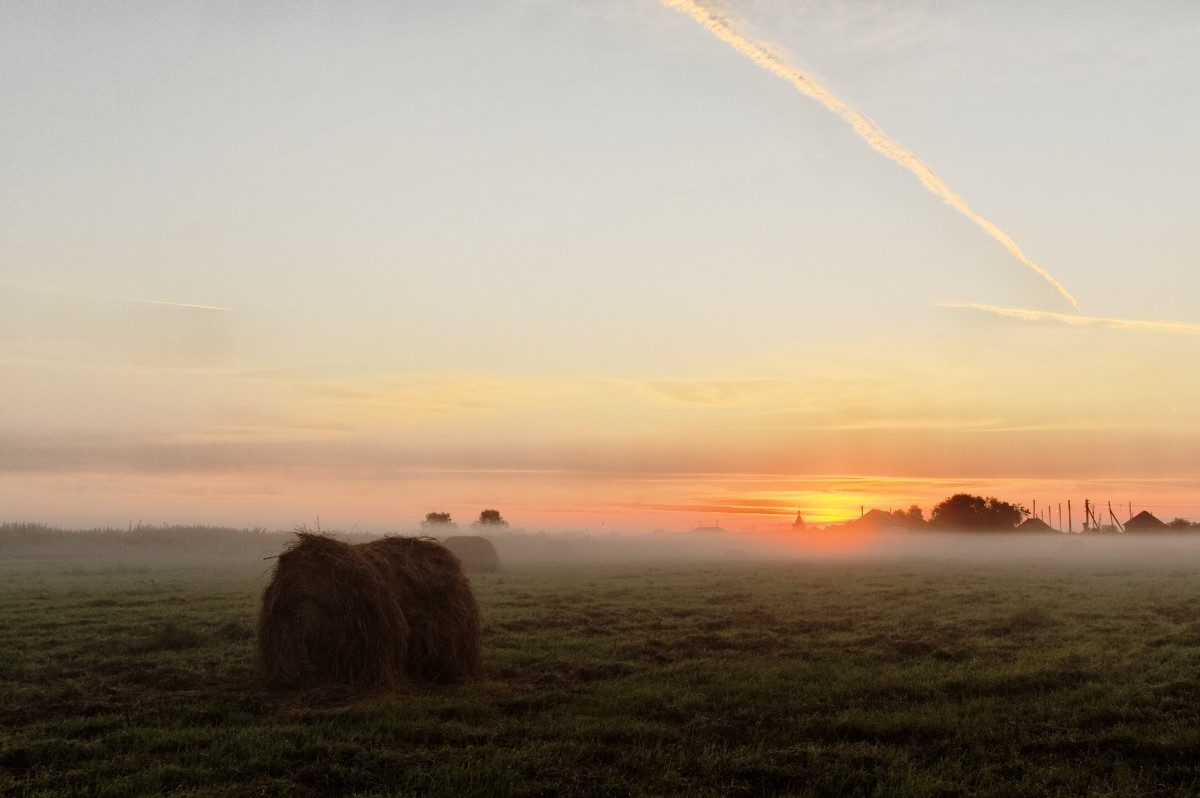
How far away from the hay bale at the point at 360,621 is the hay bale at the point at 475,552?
127 feet

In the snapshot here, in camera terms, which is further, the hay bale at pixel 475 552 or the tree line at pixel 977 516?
the tree line at pixel 977 516

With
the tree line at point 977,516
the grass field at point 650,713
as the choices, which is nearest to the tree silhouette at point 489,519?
the tree line at point 977,516

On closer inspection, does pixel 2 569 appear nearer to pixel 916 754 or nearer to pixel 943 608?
pixel 943 608

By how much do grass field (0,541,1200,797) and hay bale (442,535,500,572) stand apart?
102 feet

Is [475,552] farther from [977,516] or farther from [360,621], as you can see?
[977,516]

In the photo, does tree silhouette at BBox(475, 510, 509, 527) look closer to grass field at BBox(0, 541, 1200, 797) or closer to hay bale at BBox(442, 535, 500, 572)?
hay bale at BBox(442, 535, 500, 572)

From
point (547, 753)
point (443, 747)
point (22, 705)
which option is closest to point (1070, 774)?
point (547, 753)

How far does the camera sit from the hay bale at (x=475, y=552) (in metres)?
55.0


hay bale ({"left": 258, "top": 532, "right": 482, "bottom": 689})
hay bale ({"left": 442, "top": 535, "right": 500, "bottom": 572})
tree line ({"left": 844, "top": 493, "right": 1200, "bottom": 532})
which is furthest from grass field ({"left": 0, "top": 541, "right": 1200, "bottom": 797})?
tree line ({"left": 844, "top": 493, "right": 1200, "bottom": 532})

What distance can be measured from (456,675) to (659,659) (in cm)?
454

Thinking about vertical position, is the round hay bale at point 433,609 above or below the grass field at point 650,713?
above

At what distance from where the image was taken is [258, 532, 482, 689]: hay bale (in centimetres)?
1497

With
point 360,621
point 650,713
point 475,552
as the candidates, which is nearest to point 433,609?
point 360,621

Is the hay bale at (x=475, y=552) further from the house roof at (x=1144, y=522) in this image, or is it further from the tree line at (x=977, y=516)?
the house roof at (x=1144, y=522)
